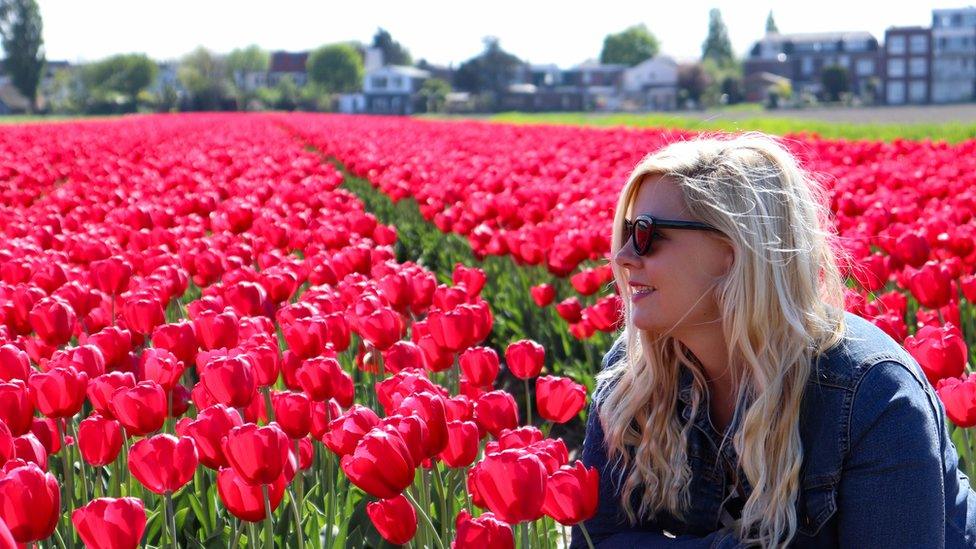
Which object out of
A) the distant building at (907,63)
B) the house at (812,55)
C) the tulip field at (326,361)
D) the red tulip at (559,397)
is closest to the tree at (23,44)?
the house at (812,55)

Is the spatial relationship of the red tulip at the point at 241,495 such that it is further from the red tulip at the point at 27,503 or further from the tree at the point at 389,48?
the tree at the point at 389,48

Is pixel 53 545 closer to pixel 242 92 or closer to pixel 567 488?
pixel 567 488

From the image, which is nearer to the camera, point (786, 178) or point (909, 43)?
point (786, 178)

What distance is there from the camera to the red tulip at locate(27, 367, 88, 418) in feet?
8.95

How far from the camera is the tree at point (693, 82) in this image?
303ft

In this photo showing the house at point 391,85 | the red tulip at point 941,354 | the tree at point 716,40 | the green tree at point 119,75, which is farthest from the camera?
the tree at point 716,40

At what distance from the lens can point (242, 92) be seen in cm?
9225

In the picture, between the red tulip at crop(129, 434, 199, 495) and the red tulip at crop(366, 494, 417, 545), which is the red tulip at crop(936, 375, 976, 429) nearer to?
the red tulip at crop(366, 494, 417, 545)

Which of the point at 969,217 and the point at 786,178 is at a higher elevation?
the point at 786,178

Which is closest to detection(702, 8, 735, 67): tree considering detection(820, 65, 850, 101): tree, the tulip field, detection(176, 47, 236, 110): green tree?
detection(820, 65, 850, 101): tree

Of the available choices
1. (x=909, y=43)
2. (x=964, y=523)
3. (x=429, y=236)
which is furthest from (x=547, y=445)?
(x=909, y=43)

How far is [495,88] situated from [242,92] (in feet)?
79.2

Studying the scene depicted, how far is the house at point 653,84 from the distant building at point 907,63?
55.2ft

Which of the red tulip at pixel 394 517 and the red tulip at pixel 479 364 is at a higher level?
the red tulip at pixel 479 364
